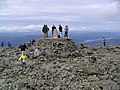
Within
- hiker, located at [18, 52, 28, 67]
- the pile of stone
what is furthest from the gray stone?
the pile of stone

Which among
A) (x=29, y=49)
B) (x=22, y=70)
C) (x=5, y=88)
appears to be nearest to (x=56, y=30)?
(x=29, y=49)

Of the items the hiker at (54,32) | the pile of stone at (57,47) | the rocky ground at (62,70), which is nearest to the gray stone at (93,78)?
the rocky ground at (62,70)

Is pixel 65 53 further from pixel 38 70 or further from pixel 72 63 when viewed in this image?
pixel 38 70

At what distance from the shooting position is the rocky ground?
2745 cm

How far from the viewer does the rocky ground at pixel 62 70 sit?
27.5m

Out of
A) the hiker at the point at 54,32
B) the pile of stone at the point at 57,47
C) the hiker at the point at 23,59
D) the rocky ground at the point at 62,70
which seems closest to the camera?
the rocky ground at the point at 62,70

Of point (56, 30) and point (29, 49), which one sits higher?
point (56, 30)

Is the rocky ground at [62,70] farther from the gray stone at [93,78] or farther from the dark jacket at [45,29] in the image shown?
the dark jacket at [45,29]

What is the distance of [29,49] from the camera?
4191cm

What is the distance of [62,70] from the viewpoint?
30484mm

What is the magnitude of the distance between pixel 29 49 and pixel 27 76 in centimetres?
1247

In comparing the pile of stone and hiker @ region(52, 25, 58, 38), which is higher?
hiker @ region(52, 25, 58, 38)

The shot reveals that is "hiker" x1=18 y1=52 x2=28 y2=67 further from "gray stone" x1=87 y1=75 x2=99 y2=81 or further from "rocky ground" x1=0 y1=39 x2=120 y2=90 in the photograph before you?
"gray stone" x1=87 y1=75 x2=99 y2=81

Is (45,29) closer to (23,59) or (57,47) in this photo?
(57,47)
